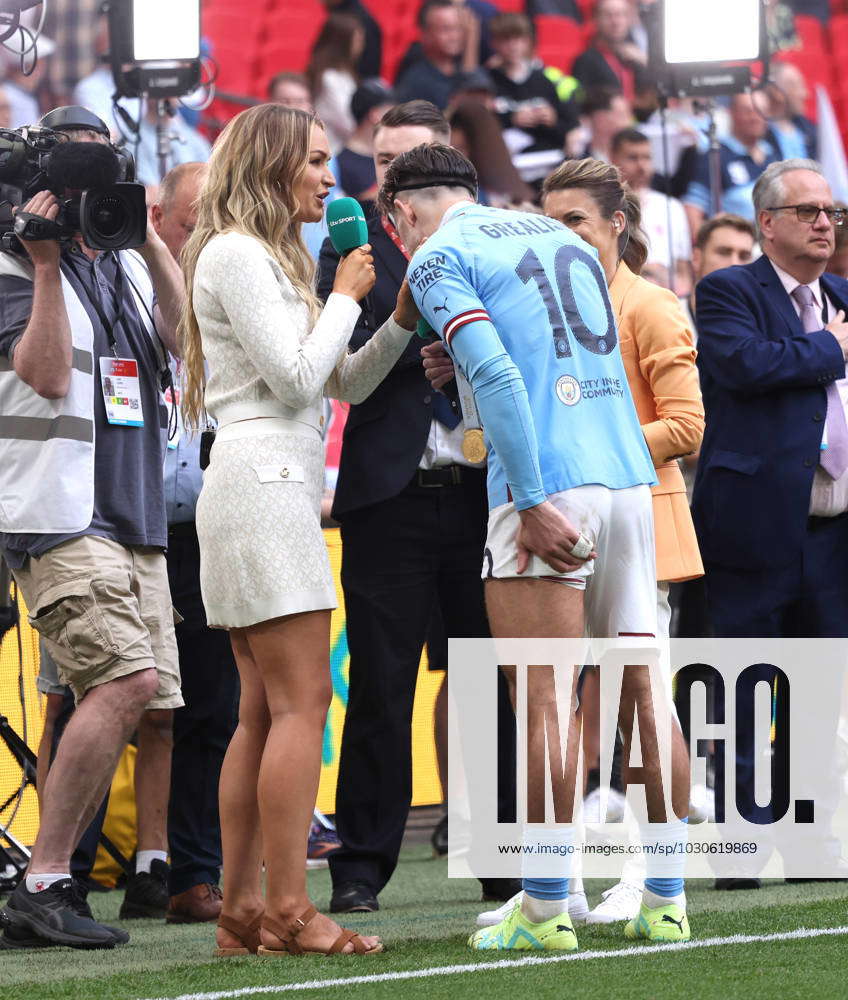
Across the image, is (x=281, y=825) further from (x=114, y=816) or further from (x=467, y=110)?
(x=467, y=110)

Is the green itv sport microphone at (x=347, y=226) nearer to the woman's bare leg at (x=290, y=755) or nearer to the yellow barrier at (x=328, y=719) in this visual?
the woman's bare leg at (x=290, y=755)

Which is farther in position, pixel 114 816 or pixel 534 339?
pixel 114 816

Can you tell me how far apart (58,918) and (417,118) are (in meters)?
2.49

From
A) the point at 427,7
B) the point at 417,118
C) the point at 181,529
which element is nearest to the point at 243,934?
the point at 181,529

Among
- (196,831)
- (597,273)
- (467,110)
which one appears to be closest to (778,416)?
(597,273)

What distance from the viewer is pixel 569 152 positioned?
10773 mm

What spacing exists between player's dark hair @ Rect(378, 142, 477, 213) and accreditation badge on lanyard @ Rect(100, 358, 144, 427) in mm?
818

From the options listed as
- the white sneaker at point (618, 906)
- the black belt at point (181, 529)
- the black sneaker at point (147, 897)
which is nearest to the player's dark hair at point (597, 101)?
the black belt at point (181, 529)

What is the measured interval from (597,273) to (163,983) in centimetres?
169

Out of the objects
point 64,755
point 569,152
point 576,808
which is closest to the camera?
point 576,808

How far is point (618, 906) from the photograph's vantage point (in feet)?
13.1

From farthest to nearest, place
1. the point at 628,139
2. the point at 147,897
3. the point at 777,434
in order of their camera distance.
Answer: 1. the point at 628,139
2. the point at 777,434
3. the point at 147,897

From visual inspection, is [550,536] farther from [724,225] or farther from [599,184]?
[724,225]

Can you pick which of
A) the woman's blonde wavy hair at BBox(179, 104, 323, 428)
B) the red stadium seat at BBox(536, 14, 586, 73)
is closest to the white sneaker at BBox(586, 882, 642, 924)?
the woman's blonde wavy hair at BBox(179, 104, 323, 428)
